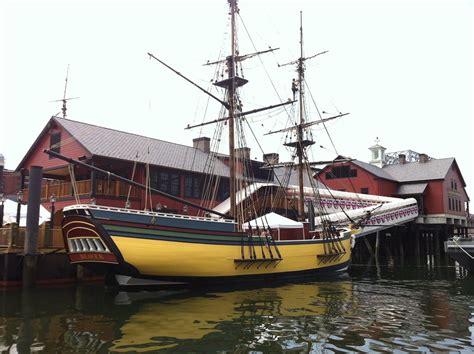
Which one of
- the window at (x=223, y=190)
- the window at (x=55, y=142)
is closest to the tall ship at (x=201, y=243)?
the window at (x=223, y=190)

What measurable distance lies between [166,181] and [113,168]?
333 cm

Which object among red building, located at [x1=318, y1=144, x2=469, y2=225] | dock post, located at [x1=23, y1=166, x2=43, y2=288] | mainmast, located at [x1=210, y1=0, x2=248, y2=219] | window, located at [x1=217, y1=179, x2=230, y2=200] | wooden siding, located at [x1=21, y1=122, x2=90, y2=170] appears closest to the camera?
dock post, located at [x1=23, y1=166, x2=43, y2=288]

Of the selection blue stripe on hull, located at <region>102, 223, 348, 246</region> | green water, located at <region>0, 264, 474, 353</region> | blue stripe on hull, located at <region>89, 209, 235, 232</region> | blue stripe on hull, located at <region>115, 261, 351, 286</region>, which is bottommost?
green water, located at <region>0, 264, 474, 353</region>

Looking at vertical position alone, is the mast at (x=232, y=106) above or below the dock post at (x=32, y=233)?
above

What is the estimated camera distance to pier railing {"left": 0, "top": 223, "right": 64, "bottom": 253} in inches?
699

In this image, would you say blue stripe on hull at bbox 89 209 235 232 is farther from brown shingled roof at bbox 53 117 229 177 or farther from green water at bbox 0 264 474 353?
brown shingled roof at bbox 53 117 229 177

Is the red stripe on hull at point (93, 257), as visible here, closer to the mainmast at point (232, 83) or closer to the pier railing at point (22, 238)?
the pier railing at point (22, 238)

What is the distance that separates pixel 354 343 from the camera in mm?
9359

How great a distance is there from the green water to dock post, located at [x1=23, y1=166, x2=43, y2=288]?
2.44 feet

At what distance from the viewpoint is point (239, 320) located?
1180 centimetres

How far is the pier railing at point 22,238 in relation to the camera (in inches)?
699

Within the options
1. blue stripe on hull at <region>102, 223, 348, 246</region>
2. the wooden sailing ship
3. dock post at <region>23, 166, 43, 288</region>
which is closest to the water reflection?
the wooden sailing ship

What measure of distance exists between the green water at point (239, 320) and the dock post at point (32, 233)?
29.3 inches

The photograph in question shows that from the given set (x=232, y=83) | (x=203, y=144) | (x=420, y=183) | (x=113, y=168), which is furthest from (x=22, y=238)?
(x=420, y=183)
